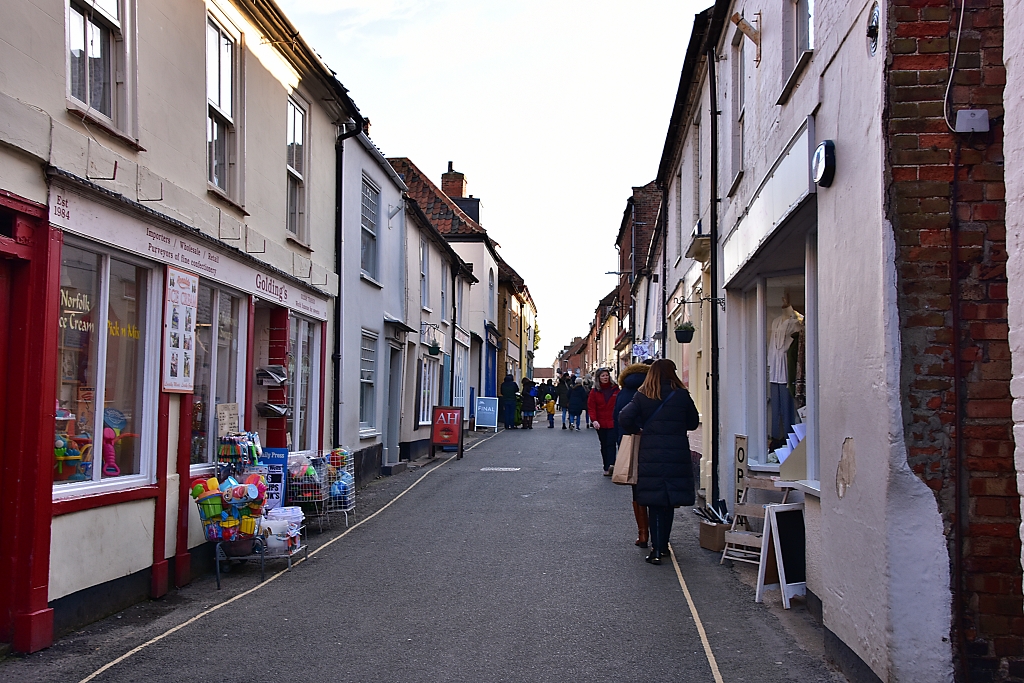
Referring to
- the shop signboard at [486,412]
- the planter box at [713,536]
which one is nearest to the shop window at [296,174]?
the planter box at [713,536]

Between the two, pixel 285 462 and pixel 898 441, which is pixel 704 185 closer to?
pixel 285 462

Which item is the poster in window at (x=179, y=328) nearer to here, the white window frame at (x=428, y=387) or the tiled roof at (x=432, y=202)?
the white window frame at (x=428, y=387)

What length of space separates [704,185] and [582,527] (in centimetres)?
526

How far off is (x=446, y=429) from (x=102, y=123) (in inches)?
523

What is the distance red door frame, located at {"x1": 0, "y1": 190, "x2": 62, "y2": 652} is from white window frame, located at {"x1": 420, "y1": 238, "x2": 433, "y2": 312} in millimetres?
14530

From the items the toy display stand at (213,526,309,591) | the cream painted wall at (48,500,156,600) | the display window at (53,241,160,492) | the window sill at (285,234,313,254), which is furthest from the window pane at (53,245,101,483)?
the window sill at (285,234,313,254)

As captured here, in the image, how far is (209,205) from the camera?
8188 millimetres

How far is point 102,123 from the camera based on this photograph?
627cm

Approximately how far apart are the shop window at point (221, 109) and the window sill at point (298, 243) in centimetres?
166

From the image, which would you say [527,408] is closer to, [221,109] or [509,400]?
[509,400]

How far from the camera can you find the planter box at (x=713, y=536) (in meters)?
8.97

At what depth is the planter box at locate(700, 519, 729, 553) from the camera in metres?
8.97

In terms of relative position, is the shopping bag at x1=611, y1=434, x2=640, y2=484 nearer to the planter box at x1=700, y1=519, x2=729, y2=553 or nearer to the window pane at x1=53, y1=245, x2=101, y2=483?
the planter box at x1=700, y1=519, x2=729, y2=553

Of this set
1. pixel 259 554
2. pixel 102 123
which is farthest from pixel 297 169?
pixel 259 554
